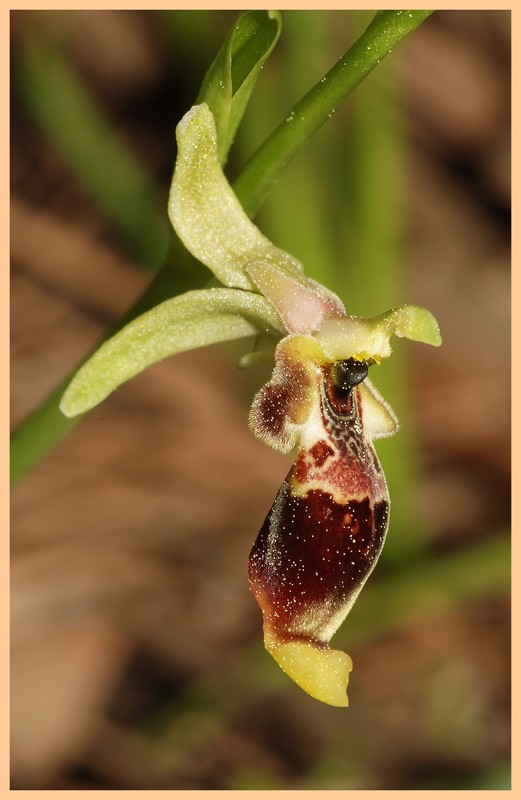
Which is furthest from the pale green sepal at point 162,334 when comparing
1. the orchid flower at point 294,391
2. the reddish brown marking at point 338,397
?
the reddish brown marking at point 338,397

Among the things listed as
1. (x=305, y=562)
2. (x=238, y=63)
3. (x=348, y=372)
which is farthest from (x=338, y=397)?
(x=238, y=63)

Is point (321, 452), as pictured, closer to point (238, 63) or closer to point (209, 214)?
point (209, 214)

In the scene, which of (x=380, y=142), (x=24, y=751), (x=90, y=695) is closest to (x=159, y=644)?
(x=90, y=695)

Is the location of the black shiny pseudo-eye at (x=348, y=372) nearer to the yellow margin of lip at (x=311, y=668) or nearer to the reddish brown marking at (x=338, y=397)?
the reddish brown marking at (x=338, y=397)

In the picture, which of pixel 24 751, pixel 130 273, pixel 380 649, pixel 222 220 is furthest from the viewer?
pixel 130 273

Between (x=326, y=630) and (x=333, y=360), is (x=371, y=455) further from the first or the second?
(x=326, y=630)

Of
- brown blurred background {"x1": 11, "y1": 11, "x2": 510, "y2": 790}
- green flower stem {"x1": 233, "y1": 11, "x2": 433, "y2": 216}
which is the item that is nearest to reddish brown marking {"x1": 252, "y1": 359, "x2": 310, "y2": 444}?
green flower stem {"x1": 233, "y1": 11, "x2": 433, "y2": 216}
